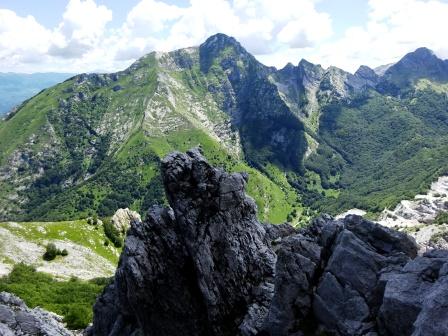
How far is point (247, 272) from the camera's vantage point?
142 ft

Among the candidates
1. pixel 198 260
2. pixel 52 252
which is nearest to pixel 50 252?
pixel 52 252

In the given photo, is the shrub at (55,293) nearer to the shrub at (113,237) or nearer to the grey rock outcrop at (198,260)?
the grey rock outcrop at (198,260)

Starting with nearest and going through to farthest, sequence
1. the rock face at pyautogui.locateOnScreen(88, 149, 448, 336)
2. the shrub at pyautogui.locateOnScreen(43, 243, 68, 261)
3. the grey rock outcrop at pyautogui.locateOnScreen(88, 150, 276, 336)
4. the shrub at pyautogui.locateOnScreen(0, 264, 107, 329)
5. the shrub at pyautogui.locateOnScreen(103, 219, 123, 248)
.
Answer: the rock face at pyautogui.locateOnScreen(88, 149, 448, 336) < the grey rock outcrop at pyautogui.locateOnScreen(88, 150, 276, 336) < the shrub at pyautogui.locateOnScreen(0, 264, 107, 329) < the shrub at pyautogui.locateOnScreen(43, 243, 68, 261) < the shrub at pyautogui.locateOnScreen(103, 219, 123, 248)

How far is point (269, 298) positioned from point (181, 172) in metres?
15.7

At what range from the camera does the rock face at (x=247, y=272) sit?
31484 mm

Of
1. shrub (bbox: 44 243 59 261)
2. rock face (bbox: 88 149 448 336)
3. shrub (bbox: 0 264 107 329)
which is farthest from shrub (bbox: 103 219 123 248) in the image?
rock face (bbox: 88 149 448 336)

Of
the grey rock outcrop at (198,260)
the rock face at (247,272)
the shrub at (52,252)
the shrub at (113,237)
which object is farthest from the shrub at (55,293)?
the shrub at (113,237)

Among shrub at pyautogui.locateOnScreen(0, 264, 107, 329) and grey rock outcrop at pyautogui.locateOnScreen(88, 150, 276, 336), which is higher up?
grey rock outcrop at pyautogui.locateOnScreen(88, 150, 276, 336)

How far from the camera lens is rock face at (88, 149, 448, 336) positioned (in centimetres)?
3148

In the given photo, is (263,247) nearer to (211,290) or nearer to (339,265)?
(211,290)

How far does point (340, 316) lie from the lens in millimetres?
32938

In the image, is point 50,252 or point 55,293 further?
point 50,252

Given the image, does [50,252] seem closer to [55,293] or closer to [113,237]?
[113,237]

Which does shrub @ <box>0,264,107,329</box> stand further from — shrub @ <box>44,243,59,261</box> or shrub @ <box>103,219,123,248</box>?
shrub @ <box>103,219,123,248</box>
